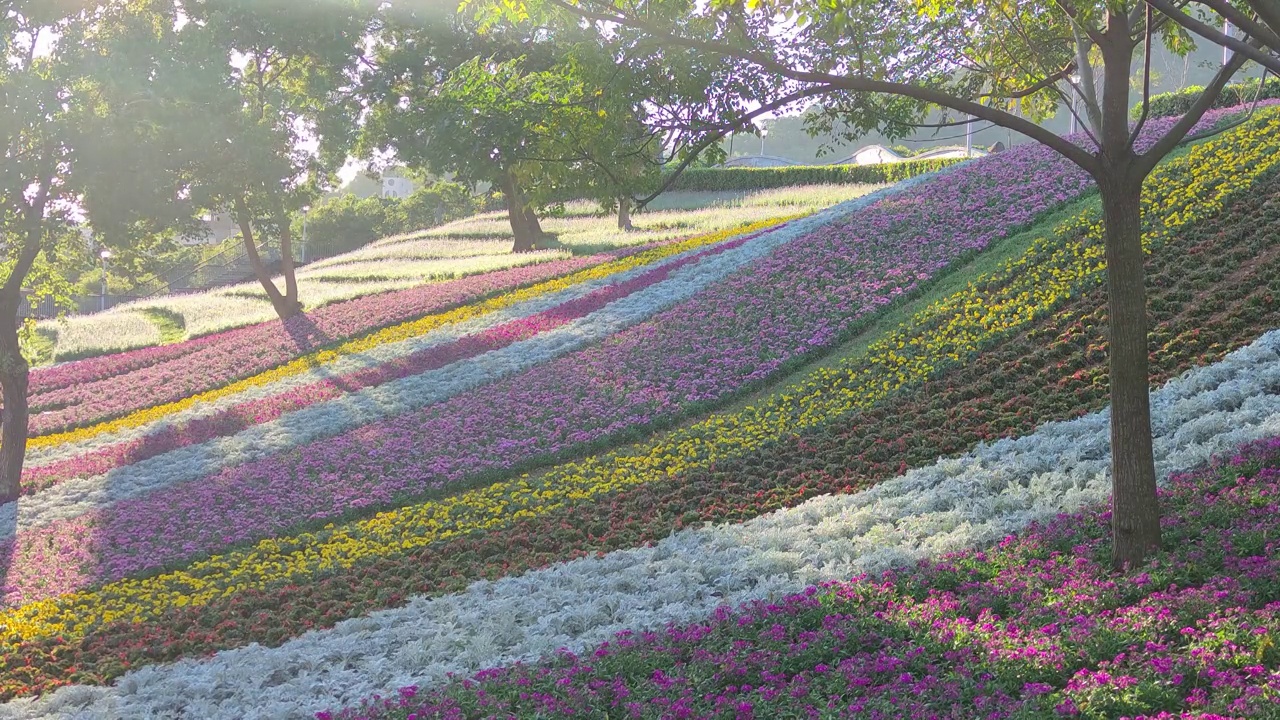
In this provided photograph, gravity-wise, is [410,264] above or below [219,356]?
above

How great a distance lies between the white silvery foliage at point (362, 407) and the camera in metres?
16.0

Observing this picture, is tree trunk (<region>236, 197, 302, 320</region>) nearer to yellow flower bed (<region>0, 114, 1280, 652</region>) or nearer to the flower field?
the flower field

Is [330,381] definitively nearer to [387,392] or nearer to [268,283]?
[387,392]

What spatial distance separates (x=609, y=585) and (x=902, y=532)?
9.07 feet

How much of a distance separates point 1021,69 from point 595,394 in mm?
9001

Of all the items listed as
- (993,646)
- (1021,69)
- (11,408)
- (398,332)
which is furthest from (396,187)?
(993,646)

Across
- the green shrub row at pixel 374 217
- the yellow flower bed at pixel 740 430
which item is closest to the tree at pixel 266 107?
the yellow flower bed at pixel 740 430

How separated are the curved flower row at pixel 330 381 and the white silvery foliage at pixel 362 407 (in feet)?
1.35

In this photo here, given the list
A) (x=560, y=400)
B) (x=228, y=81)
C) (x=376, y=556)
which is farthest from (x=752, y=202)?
(x=376, y=556)

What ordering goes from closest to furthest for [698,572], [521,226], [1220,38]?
[1220,38], [698,572], [521,226]

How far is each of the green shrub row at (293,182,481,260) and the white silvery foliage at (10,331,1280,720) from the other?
52.0 m

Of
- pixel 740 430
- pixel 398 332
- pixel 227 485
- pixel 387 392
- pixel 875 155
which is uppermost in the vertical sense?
pixel 875 155

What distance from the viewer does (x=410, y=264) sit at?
39.7 meters

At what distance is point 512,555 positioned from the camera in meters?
11.2
